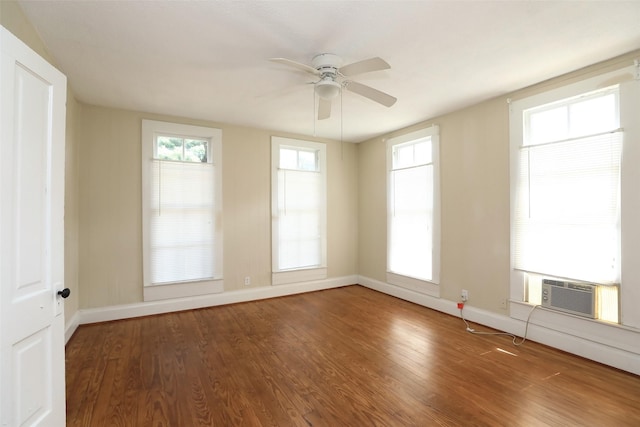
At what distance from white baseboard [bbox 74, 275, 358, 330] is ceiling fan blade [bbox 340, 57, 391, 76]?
352 centimetres

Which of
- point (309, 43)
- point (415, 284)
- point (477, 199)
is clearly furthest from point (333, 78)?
point (415, 284)

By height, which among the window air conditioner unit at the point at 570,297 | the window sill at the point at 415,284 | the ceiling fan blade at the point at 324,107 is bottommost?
the window sill at the point at 415,284

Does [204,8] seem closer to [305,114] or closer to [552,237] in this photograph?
[305,114]

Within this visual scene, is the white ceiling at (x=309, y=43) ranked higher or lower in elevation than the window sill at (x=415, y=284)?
higher

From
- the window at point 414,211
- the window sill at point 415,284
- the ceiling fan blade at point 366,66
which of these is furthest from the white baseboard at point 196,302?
the ceiling fan blade at point 366,66

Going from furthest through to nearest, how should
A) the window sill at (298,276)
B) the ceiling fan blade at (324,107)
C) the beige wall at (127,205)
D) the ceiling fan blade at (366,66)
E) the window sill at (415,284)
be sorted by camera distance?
the window sill at (298,276) → the window sill at (415,284) → the beige wall at (127,205) → the ceiling fan blade at (324,107) → the ceiling fan blade at (366,66)

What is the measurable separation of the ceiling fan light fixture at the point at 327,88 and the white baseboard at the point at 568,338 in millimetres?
3032

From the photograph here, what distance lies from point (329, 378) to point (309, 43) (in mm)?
2690

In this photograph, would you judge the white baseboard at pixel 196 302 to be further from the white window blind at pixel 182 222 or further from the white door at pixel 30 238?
the white door at pixel 30 238

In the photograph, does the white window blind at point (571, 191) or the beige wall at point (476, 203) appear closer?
the white window blind at point (571, 191)

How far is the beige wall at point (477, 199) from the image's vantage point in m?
3.38

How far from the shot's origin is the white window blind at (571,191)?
260 centimetres

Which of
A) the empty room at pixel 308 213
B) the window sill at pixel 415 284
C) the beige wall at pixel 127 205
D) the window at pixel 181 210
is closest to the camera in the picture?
the empty room at pixel 308 213

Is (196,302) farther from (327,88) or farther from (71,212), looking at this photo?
(327,88)
